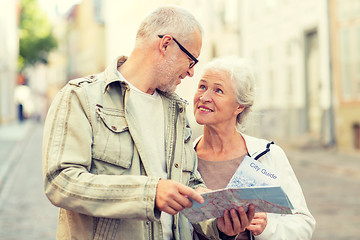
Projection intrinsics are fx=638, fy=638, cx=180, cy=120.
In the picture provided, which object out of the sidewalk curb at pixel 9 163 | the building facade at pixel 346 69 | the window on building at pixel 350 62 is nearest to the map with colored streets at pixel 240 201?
the sidewalk curb at pixel 9 163

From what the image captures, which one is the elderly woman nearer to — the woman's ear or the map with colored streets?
the woman's ear

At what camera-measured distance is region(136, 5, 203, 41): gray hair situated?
247 cm

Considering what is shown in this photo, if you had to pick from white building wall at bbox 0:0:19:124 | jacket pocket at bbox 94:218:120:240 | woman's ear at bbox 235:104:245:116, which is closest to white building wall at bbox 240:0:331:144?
white building wall at bbox 0:0:19:124

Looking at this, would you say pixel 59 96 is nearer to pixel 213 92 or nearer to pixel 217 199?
pixel 217 199

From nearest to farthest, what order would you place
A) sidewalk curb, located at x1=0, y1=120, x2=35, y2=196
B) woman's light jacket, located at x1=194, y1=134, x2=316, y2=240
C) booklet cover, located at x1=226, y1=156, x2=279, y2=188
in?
booklet cover, located at x1=226, y1=156, x2=279, y2=188 → woman's light jacket, located at x1=194, y1=134, x2=316, y2=240 → sidewalk curb, located at x1=0, y1=120, x2=35, y2=196

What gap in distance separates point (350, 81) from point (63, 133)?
1682 cm

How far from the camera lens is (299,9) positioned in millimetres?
20828

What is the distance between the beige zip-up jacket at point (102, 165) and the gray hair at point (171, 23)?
0.73 ft

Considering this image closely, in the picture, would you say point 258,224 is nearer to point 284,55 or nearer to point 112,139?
point 112,139

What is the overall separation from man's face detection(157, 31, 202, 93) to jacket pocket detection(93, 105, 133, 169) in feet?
0.82

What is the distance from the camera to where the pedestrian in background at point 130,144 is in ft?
7.15

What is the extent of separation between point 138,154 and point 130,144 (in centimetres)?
5

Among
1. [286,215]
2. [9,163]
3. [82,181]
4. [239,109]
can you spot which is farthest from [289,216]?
[9,163]

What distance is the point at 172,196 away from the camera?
2.12 m
